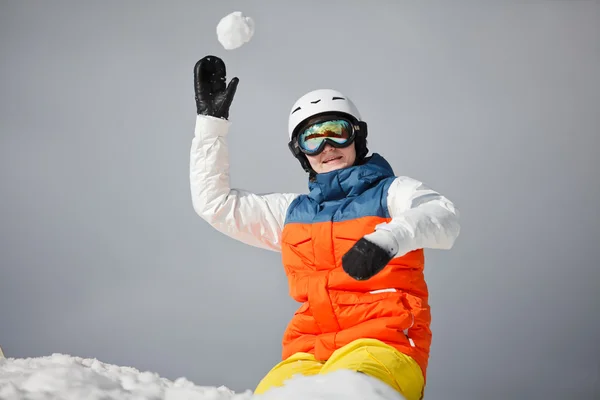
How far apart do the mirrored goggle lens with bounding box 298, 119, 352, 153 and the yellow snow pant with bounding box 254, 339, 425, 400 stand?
140 cm

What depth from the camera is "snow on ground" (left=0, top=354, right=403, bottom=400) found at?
8.84 ft

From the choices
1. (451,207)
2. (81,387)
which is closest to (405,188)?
(451,207)

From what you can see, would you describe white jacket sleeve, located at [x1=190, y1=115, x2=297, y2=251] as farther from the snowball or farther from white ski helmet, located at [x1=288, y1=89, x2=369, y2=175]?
the snowball

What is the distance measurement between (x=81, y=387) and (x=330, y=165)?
7.29 ft

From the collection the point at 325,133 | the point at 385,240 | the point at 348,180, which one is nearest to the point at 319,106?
the point at 325,133

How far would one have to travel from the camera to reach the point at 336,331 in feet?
12.5

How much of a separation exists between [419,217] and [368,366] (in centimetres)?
84

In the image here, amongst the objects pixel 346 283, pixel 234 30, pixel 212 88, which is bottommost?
pixel 346 283

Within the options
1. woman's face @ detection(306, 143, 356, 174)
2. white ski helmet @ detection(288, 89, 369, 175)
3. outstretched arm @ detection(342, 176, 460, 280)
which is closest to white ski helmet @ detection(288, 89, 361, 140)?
white ski helmet @ detection(288, 89, 369, 175)

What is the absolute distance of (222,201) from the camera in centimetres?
455

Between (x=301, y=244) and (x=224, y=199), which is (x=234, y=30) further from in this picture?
(x=301, y=244)

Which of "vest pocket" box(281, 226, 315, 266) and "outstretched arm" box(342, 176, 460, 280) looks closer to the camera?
"outstretched arm" box(342, 176, 460, 280)

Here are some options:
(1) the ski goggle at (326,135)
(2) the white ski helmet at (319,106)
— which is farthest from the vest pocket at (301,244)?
(2) the white ski helmet at (319,106)

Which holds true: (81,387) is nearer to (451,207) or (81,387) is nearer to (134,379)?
(134,379)
